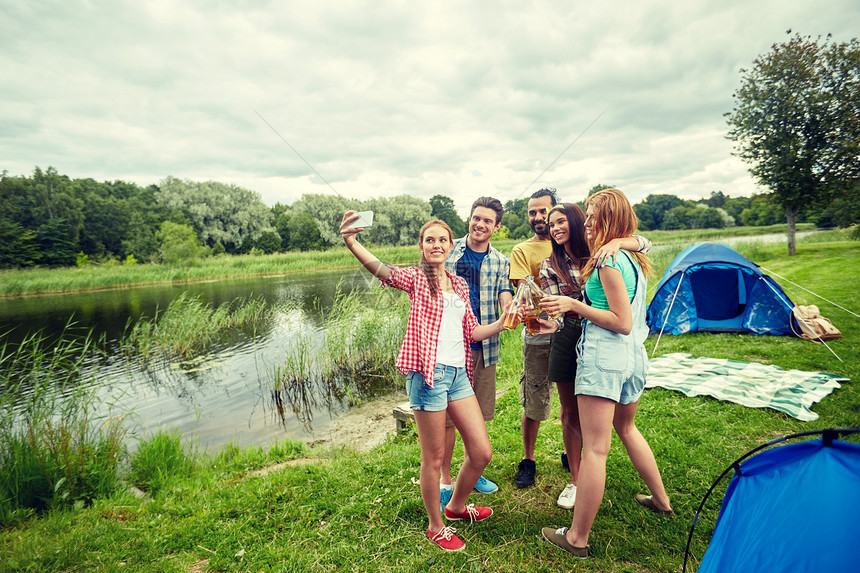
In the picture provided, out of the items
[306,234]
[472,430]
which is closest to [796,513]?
[472,430]

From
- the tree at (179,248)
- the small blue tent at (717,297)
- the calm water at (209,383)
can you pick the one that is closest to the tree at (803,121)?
the small blue tent at (717,297)

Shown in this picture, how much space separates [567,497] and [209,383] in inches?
286

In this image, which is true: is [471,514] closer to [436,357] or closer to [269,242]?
[436,357]

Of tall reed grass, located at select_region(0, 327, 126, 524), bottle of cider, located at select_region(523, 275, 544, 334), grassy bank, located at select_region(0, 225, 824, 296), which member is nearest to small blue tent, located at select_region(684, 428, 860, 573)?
bottle of cider, located at select_region(523, 275, 544, 334)

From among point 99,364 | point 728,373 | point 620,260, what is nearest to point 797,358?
point 728,373

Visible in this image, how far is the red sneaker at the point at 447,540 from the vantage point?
2336 millimetres

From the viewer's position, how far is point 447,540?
236 cm

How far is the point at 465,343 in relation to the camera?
7.89ft

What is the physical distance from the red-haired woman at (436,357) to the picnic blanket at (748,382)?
3.24m

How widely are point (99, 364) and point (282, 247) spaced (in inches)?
1196

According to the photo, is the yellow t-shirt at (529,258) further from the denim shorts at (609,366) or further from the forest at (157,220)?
the forest at (157,220)

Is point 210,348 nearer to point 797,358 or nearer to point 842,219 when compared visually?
point 797,358

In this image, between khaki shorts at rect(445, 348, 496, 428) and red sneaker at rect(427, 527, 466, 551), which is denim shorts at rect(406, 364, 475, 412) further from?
red sneaker at rect(427, 527, 466, 551)

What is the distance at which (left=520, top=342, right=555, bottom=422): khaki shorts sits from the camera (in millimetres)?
2787
